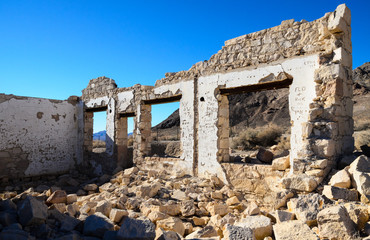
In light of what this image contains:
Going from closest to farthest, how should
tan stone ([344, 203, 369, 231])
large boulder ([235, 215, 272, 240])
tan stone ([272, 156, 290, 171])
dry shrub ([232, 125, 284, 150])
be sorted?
1. tan stone ([344, 203, 369, 231])
2. large boulder ([235, 215, 272, 240])
3. tan stone ([272, 156, 290, 171])
4. dry shrub ([232, 125, 284, 150])

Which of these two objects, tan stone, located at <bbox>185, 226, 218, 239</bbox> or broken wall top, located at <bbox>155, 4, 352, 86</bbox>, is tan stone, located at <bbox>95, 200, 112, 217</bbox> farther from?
broken wall top, located at <bbox>155, 4, 352, 86</bbox>

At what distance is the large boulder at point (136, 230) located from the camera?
9.61 feet

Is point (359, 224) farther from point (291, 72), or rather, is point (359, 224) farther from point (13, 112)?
point (13, 112)

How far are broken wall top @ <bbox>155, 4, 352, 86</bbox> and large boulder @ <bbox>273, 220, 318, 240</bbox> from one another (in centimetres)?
353

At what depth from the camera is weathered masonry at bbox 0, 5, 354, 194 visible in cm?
497

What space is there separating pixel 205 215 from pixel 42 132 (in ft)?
25.2

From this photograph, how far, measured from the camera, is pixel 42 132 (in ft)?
32.8

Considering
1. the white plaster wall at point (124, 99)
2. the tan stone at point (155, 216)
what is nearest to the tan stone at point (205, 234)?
the tan stone at point (155, 216)

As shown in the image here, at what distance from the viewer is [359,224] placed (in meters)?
3.11

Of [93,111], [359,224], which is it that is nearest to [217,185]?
[359,224]

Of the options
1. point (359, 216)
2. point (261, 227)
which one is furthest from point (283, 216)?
point (359, 216)

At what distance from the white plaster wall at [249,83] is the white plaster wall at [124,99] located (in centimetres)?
291

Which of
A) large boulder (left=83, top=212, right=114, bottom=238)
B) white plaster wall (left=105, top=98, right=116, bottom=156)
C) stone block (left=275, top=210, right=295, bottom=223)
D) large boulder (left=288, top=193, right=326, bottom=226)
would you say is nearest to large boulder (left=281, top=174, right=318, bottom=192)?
large boulder (left=288, top=193, right=326, bottom=226)

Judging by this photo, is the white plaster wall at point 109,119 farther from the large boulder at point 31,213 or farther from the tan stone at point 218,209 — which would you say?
the large boulder at point 31,213
